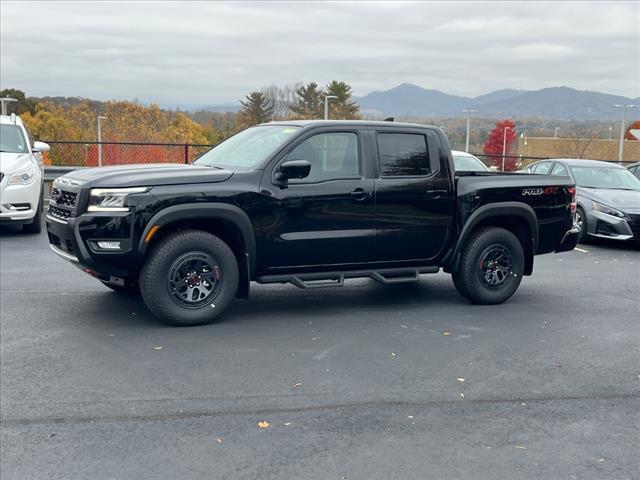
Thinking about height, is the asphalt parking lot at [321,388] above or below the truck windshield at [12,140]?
below

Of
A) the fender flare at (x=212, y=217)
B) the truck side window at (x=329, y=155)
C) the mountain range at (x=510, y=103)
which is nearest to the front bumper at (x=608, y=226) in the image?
the truck side window at (x=329, y=155)

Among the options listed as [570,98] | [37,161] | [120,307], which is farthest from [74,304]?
[570,98]

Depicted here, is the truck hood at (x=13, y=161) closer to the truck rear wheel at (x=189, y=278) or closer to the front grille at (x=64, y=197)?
the front grille at (x=64, y=197)

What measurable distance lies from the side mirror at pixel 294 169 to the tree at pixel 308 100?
59.8m

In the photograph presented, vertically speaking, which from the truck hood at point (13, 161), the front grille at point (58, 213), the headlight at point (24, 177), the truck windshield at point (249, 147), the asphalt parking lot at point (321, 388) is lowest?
the asphalt parking lot at point (321, 388)

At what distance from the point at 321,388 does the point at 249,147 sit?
3.04 metres

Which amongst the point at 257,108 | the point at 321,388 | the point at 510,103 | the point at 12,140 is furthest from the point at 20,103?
the point at 510,103

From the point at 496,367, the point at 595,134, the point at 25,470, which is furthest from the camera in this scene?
the point at 595,134

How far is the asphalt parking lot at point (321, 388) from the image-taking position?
13.1 feet

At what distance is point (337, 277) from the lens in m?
7.09

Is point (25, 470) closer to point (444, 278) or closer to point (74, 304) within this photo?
point (74, 304)

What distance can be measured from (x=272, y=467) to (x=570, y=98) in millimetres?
126335

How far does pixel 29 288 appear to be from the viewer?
8141 mm

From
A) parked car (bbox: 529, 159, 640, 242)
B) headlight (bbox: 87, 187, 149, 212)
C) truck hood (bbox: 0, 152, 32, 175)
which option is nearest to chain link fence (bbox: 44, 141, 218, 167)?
truck hood (bbox: 0, 152, 32, 175)
